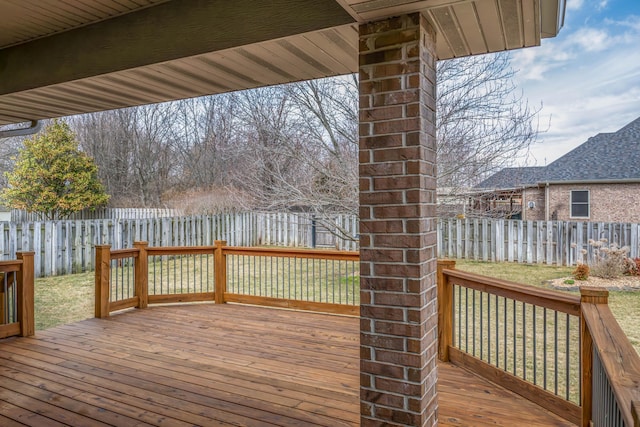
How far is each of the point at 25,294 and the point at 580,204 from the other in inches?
581

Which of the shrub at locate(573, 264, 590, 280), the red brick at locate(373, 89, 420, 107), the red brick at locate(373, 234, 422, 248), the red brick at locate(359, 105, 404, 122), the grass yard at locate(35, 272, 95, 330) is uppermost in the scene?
the red brick at locate(373, 89, 420, 107)

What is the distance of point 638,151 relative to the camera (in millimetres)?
13414

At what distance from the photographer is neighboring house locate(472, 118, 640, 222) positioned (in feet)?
42.7

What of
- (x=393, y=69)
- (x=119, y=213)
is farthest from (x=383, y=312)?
(x=119, y=213)

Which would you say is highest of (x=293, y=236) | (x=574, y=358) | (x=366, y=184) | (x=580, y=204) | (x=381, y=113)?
(x=381, y=113)

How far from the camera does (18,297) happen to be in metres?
4.52

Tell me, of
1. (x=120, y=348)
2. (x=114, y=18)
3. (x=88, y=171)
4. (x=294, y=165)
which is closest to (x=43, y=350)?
(x=120, y=348)

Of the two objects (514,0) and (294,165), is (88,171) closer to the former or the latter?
(294,165)

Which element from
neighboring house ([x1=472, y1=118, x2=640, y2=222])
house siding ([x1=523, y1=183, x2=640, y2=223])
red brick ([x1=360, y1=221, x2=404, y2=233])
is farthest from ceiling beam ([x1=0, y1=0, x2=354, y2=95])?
house siding ([x1=523, y1=183, x2=640, y2=223])

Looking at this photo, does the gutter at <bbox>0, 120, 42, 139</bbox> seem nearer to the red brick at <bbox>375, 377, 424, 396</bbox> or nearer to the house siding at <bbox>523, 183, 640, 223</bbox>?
the red brick at <bbox>375, 377, 424, 396</bbox>

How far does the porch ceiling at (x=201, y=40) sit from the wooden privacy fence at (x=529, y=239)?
6.84m

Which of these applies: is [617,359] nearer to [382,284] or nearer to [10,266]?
[382,284]

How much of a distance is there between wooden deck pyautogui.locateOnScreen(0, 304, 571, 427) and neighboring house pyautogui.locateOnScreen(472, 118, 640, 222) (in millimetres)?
10229

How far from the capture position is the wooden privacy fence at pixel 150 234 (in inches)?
307
